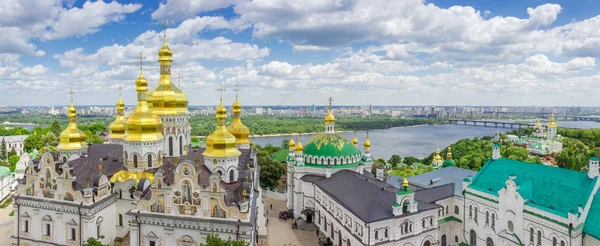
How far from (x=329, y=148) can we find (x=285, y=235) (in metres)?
5.51

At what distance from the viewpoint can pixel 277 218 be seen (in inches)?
882

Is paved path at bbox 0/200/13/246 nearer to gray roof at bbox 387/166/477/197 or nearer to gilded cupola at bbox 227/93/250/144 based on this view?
gilded cupola at bbox 227/93/250/144

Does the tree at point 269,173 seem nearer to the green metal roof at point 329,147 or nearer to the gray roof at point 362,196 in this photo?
the green metal roof at point 329,147

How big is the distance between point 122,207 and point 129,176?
4.11 feet

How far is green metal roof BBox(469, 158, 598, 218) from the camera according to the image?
42.9 feet

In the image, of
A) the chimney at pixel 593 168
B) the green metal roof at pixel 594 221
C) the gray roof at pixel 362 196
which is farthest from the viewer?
the gray roof at pixel 362 196

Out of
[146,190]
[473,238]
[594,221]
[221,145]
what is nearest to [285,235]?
[221,145]

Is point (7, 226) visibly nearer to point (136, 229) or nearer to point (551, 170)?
point (136, 229)

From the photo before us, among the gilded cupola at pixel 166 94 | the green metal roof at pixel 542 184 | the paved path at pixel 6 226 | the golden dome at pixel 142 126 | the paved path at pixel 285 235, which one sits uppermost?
the gilded cupola at pixel 166 94

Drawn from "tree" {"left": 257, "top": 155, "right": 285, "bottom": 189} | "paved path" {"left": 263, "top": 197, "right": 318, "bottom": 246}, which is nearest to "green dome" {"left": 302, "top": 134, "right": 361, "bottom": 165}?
"paved path" {"left": 263, "top": 197, "right": 318, "bottom": 246}

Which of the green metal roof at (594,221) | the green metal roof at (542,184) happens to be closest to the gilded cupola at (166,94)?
the green metal roof at (542,184)

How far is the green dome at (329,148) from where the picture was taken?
71.9ft

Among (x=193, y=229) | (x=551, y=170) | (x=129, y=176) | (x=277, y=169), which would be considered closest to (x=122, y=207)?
(x=129, y=176)

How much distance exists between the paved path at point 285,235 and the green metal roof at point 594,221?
10935mm
